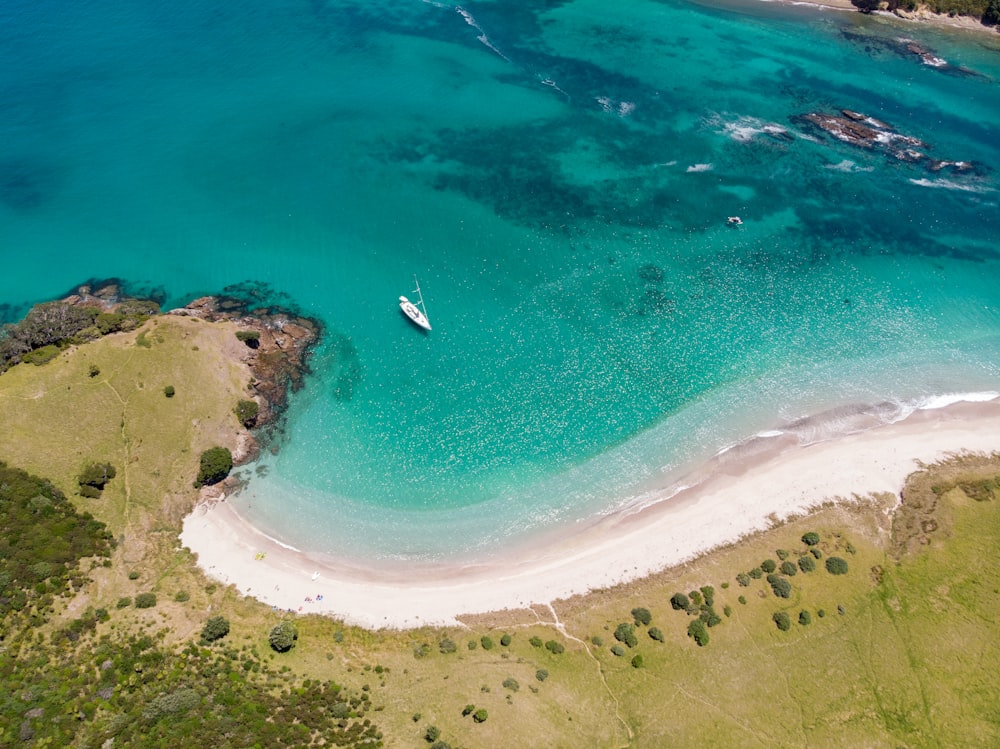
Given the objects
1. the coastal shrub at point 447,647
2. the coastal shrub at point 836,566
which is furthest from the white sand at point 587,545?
the coastal shrub at point 836,566

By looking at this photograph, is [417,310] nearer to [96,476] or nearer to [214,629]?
[96,476]

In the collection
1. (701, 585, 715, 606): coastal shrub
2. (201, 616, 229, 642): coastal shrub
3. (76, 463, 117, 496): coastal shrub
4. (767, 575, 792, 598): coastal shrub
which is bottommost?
(201, 616, 229, 642): coastal shrub

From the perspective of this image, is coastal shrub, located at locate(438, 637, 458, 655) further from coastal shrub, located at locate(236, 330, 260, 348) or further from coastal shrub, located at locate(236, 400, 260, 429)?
coastal shrub, located at locate(236, 330, 260, 348)

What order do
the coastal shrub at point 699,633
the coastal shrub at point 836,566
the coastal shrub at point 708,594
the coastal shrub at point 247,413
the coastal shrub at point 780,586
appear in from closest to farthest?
the coastal shrub at point 699,633
the coastal shrub at point 708,594
the coastal shrub at point 780,586
the coastal shrub at point 836,566
the coastal shrub at point 247,413

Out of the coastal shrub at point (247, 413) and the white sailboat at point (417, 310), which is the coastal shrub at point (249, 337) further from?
the white sailboat at point (417, 310)

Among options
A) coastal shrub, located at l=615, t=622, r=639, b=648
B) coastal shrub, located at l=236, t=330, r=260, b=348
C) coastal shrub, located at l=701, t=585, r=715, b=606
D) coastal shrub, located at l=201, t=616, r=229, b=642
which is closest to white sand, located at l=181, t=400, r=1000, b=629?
coastal shrub, located at l=701, t=585, r=715, b=606
